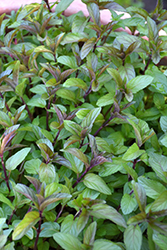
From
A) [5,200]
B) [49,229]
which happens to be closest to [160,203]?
[49,229]

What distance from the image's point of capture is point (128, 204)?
24.0 inches

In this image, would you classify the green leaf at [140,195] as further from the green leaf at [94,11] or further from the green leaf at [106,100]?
the green leaf at [94,11]

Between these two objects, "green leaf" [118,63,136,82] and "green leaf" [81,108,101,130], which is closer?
"green leaf" [81,108,101,130]

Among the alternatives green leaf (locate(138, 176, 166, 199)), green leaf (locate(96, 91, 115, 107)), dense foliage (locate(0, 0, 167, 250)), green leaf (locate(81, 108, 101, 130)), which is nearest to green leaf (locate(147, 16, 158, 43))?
dense foliage (locate(0, 0, 167, 250))

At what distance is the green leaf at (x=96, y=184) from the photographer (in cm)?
61

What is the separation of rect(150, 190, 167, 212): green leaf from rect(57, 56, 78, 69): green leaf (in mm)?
517

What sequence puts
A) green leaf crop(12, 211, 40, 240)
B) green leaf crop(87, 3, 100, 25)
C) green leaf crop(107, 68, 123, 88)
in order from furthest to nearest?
green leaf crop(87, 3, 100, 25), green leaf crop(107, 68, 123, 88), green leaf crop(12, 211, 40, 240)

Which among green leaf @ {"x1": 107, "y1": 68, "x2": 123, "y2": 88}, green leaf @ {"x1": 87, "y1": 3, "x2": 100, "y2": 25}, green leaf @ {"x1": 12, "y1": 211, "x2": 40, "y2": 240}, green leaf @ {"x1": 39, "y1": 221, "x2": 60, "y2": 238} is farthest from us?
green leaf @ {"x1": 87, "y1": 3, "x2": 100, "y2": 25}

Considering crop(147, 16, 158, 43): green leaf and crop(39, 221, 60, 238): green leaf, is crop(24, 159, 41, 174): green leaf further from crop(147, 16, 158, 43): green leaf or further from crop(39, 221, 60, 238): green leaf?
crop(147, 16, 158, 43): green leaf

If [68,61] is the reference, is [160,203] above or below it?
below

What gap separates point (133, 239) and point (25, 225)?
9.3 inches

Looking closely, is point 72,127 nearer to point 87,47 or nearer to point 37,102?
point 37,102

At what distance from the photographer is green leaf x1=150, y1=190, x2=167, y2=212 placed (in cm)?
55

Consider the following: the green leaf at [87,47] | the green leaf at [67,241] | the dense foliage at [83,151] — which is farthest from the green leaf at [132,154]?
the green leaf at [87,47]
